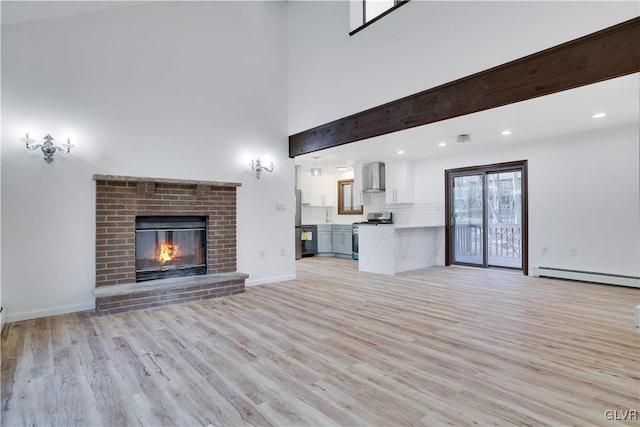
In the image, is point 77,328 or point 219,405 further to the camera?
point 77,328

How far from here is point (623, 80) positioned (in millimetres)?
2904

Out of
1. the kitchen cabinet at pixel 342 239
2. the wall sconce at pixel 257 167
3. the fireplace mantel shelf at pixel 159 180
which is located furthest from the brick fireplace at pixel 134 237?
the kitchen cabinet at pixel 342 239

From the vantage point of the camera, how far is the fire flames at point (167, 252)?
173 inches

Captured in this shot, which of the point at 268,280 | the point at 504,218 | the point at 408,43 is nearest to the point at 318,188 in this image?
the point at 268,280

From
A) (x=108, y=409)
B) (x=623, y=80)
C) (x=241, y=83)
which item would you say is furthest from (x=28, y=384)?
(x=623, y=80)

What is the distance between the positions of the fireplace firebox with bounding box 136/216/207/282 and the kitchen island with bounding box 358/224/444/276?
9.52ft

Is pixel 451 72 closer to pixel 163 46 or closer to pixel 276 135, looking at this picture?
pixel 276 135

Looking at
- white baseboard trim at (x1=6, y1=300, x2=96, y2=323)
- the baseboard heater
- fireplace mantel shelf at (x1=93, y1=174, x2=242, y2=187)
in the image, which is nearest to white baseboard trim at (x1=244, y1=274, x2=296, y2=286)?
fireplace mantel shelf at (x1=93, y1=174, x2=242, y2=187)

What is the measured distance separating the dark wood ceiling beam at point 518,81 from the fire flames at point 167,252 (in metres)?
2.86

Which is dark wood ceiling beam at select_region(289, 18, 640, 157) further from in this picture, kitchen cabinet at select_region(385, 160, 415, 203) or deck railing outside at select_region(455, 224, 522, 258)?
deck railing outside at select_region(455, 224, 522, 258)

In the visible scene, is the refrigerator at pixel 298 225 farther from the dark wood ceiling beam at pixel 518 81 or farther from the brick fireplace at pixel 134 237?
the dark wood ceiling beam at pixel 518 81

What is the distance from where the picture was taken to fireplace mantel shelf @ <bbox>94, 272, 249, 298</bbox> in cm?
362

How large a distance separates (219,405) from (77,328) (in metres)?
2.18

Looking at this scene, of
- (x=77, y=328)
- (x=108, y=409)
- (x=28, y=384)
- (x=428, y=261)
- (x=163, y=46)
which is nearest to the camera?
(x=108, y=409)
